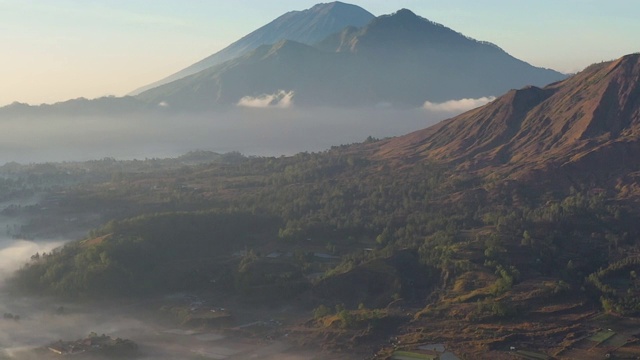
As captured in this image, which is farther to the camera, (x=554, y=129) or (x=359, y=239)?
(x=554, y=129)

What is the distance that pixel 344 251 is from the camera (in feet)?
292

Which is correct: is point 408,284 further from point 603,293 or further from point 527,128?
point 527,128

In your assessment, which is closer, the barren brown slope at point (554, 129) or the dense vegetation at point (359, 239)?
the dense vegetation at point (359, 239)

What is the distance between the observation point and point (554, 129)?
11225 cm

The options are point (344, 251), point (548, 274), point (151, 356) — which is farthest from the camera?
point (344, 251)

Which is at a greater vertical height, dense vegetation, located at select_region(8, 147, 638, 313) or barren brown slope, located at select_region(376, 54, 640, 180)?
barren brown slope, located at select_region(376, 54, 640, 180)

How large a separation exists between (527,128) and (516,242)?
38.9 metres

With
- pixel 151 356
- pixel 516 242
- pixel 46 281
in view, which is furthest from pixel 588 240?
pixel 46 281

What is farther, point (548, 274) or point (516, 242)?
point (516, 242)

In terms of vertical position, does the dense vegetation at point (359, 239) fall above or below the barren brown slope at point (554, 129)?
below

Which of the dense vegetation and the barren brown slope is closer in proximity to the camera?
the dense vegetation

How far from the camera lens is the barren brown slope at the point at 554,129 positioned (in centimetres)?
10194

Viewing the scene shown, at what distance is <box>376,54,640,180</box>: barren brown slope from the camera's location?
334 feet

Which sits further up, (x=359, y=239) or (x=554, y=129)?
(x=554, y=129)
